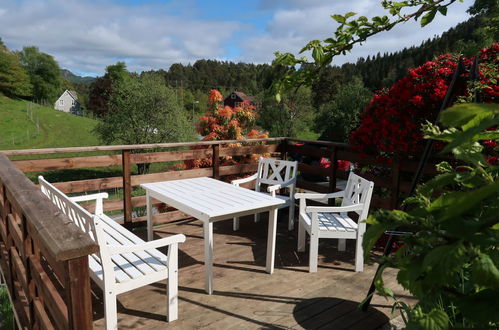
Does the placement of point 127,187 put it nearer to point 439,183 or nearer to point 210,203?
point 210,203

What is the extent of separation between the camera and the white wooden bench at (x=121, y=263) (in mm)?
2072

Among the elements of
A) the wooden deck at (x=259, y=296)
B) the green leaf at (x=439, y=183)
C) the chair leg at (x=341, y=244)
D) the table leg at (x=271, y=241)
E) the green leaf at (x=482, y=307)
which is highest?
the green leaf at (x=439, y=183)

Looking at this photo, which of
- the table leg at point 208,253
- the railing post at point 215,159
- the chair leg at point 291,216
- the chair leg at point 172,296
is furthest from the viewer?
the railing post at point 215,159

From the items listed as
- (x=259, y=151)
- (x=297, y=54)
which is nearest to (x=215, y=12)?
(x=259, y=151)

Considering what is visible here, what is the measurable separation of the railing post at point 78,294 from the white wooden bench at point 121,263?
80cm

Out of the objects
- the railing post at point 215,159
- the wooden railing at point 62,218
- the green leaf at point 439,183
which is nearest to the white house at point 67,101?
the railing post at point 215,159

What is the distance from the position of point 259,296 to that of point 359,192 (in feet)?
4.49

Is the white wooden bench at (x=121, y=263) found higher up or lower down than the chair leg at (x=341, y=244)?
higher up

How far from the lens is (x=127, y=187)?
400 centimetres

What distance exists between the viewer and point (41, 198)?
1.63 metres

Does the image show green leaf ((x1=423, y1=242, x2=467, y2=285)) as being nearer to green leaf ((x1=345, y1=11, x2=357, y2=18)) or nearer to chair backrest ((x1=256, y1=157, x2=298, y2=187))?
green leaf ((x1=345, y1=11, x2=357, y2=18))

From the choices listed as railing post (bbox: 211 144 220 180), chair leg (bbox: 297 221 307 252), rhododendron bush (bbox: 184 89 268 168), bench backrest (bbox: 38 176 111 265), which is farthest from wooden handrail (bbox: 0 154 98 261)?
rhododendron bush (bbox: 184 89 268 168)

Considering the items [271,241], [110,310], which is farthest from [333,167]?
[110,310]

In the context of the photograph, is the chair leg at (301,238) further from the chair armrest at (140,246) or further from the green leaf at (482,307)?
the green leaf at (482,307)
